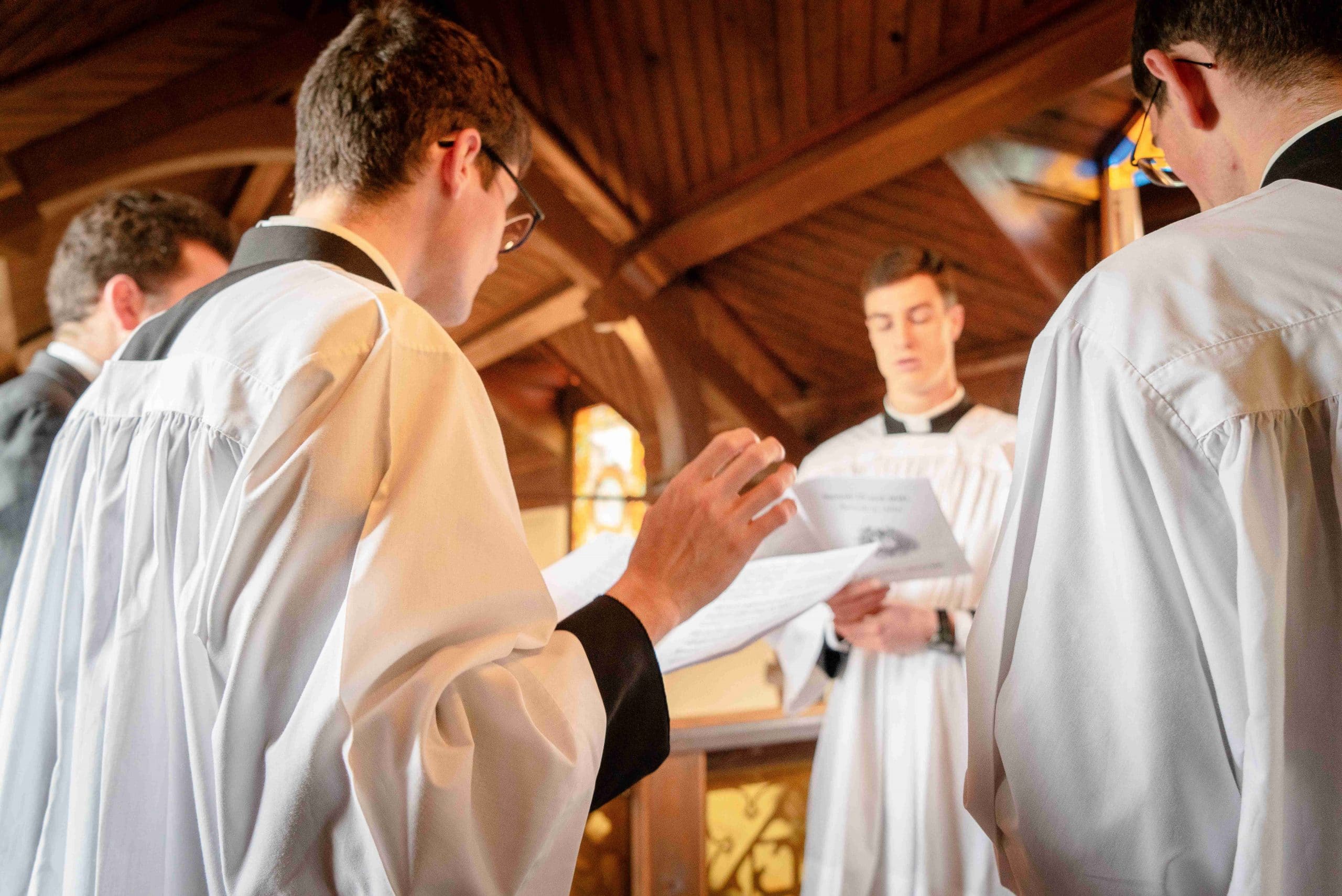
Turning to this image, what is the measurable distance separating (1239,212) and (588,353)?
34.6 feet

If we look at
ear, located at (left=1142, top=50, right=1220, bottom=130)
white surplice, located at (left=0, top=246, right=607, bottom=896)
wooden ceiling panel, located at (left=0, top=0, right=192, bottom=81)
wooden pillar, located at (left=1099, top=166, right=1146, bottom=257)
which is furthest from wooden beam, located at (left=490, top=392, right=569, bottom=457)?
ear, located at (left=1142, top=50, right=1220, bottom=130)

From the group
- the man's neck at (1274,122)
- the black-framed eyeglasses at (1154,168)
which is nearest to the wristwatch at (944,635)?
the black-framed eyeglasses at (1154,168)

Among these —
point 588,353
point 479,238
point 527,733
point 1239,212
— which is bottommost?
point 527,733

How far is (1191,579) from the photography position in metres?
0.91

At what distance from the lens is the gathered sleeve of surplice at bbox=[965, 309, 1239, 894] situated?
0.91m

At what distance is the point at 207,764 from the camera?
3.25 ft

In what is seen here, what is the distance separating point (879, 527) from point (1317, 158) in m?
1.06

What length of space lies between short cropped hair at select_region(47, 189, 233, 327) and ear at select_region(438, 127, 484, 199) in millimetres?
1364

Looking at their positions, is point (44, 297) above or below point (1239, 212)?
above

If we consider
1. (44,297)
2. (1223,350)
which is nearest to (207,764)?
(1223,350)

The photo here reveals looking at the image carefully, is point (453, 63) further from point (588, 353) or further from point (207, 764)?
point (588, 353)

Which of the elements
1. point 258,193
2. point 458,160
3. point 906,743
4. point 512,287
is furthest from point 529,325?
point 458,160

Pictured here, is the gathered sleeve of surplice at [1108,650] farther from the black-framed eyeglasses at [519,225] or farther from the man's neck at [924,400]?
the man's neck at [924,400]

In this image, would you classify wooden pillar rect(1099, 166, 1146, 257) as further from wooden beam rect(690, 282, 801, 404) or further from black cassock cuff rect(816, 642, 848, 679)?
wooden beam rect(690, 282, 801, 404)
